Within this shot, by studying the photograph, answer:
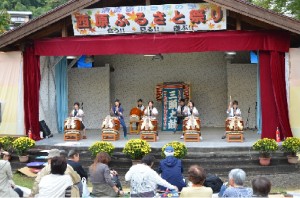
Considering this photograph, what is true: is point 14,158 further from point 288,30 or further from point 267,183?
point 267,183

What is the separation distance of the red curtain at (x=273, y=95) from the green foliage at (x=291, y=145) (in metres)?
Answer: 1.07

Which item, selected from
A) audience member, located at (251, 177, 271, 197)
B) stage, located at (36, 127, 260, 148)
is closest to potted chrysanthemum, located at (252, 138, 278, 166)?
stage, located at (36, 127, 260, 148)

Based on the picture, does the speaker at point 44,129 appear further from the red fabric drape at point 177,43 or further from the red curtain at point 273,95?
the red curtain at point 273,95

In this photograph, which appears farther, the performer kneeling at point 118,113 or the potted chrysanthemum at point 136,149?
the performer kneeling at point 118,113

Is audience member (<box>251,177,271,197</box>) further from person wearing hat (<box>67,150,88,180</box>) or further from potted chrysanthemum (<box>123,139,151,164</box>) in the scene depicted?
potted chrysanthemum (<box>123,139,151,164</box>)

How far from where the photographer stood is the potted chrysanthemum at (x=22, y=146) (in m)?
14.3

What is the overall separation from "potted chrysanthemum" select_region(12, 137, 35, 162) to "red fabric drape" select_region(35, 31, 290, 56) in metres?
2.76

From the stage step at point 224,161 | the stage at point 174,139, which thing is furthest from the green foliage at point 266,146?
the stage at point 174,139

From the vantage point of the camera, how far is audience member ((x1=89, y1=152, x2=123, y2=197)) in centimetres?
841

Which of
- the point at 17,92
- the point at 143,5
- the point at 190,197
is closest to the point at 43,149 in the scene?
the point at 17,92

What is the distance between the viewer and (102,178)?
8.46 metres

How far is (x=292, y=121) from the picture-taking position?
14.7m

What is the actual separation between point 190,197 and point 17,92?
10.6 metres

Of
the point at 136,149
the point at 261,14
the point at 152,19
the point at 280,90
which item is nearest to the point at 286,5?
the point at 280,90
